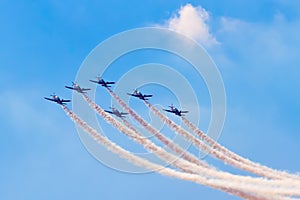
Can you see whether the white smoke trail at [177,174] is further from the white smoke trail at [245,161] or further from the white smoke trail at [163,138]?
the white smoke trail at [245,161]

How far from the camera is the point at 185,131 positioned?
233 feet

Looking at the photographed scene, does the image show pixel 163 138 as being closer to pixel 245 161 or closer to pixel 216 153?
pixel 216 153

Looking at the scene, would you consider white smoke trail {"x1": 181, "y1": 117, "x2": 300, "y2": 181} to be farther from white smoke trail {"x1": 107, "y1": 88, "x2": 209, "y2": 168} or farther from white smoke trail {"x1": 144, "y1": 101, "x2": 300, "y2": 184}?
white smoke trail {"x1": 107, "y1": 88, "x2": 209, "y2": 168}

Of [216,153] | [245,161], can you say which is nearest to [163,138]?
[216,153]

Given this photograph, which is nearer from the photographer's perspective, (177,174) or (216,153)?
(177,174)

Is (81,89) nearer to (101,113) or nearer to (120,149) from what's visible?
(101,113)

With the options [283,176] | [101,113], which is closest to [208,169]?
[283,176]

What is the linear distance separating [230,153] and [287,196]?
1334cm

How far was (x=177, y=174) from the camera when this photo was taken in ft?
203

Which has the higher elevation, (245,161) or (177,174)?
(245,161)

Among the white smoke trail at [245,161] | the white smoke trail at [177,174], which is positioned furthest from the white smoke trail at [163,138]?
the white smoke trail at [245,161]

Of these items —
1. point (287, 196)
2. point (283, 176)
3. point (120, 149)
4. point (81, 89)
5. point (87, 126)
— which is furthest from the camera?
point (81, 89)

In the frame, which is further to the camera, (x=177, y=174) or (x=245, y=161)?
(x=245, y=161)

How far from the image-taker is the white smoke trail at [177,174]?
183 feet
